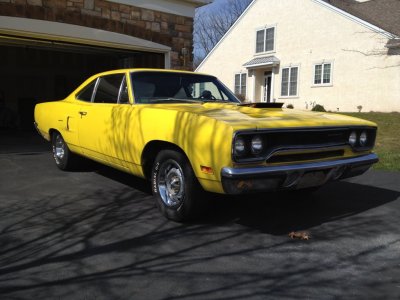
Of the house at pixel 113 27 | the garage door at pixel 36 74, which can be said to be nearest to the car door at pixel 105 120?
the house at pixel 113 27

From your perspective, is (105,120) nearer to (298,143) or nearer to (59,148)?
(59,148)

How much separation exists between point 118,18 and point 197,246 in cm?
683

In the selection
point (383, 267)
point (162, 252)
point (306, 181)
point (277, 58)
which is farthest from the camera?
point (277, 58)

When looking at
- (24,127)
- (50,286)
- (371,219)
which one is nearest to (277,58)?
(24,127)

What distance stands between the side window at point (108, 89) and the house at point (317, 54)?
15949mm

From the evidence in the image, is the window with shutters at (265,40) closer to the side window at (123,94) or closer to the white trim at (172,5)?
the white trim at (172,5)

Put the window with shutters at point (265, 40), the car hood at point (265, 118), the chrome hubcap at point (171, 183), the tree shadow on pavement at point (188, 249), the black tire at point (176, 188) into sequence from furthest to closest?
the window with shutters at point (265, 40) → the chrome hubcap at point (171, 183) → the black tire at point (176, 188) → the car hood at point (265, 118) → the tree shadow on pavement at point (188, 249)

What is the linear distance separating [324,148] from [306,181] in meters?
0.38

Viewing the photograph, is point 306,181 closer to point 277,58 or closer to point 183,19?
point 183,19

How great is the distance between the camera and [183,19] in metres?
10.1

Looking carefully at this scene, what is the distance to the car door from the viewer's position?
4.76m

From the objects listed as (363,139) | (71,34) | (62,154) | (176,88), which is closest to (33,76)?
(71,34)

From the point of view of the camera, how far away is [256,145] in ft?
11.5

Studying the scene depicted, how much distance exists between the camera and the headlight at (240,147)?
11.1ft
